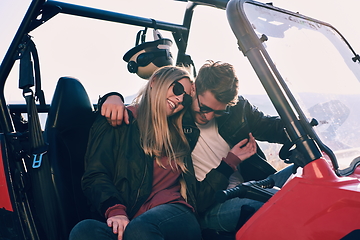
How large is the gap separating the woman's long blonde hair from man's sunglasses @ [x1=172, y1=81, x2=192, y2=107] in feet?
0.11

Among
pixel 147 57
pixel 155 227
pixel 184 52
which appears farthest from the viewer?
pixel 184 52

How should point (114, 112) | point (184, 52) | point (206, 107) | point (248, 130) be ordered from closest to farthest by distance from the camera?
point (114, 112), point (206, 107), point (248, 130), point (184, 52)

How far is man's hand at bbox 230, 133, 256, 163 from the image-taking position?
1727 mm

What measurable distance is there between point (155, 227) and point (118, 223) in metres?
0.15

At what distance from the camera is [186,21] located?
2.56 m

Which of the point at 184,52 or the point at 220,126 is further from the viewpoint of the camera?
the point at 184,52

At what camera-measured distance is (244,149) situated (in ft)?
5.77

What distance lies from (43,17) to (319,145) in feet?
4.84

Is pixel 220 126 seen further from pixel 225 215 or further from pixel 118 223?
pixel 118 223

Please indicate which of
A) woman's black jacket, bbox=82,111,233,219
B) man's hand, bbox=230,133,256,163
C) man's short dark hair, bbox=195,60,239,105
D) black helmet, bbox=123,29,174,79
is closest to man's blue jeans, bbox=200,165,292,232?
woman's black jacket, bbox=82,111,233,219

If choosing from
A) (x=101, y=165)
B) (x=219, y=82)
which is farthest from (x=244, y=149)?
(x=101, y=165)

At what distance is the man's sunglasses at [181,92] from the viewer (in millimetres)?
1838

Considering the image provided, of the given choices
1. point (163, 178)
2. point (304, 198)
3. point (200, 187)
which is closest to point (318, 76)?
point (304, 198)

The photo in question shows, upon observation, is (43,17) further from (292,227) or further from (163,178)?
(292,227)
